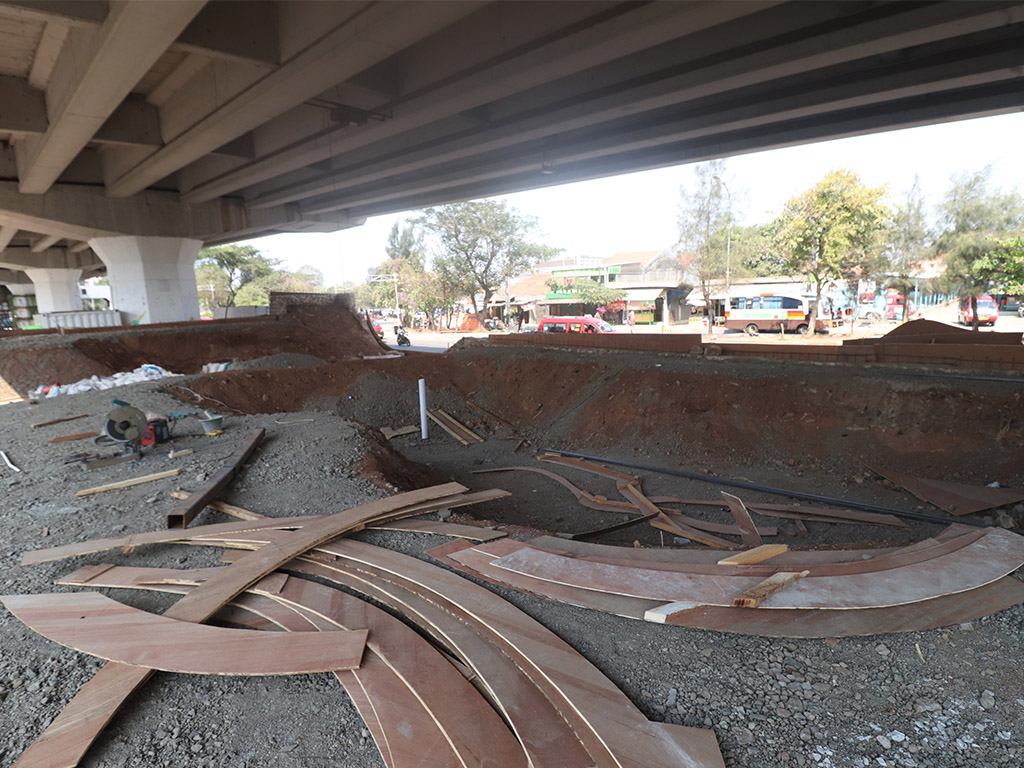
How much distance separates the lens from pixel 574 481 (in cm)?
926

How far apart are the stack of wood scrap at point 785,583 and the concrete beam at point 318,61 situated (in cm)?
691

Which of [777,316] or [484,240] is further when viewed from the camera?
[484,240]

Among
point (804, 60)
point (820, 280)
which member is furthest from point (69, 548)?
point (820, 280)

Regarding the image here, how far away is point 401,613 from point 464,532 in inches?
47.0

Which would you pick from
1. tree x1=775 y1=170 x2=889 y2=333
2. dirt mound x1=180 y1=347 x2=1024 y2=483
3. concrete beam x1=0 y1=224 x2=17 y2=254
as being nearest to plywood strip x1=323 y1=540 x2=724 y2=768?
dirt mound x1=180 y1=347 x2=1024 y2=483

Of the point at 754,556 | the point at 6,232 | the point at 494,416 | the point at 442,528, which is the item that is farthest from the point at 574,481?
the point at 6,232

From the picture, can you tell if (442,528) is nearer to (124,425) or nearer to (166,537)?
(166,537)

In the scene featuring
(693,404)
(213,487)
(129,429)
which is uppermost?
(129,429)

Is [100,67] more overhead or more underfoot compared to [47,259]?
more underfoot

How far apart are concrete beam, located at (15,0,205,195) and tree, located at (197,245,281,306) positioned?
38651 mm

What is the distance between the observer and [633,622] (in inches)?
114

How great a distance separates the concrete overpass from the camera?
7.15 metres

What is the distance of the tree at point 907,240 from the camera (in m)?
24.3

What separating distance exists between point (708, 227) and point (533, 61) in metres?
24.5
